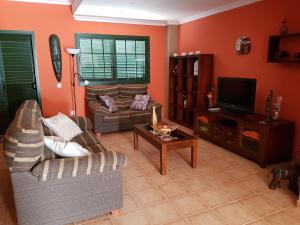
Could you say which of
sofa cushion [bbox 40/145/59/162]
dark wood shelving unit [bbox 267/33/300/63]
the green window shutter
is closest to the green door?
the green window shutter

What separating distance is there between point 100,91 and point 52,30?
4.94 feet

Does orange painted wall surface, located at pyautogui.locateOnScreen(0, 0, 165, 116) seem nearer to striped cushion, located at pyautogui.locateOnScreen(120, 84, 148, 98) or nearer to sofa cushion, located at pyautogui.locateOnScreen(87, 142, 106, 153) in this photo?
striped cushion, located at pyautogui.locateOnScreen(120, 84, 148, 98)

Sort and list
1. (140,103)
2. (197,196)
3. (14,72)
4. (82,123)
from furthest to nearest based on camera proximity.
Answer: (140,103) → (14,72) → (82,123) → (197,196)

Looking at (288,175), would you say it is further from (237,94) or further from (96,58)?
(96,58)

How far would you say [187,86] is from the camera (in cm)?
504

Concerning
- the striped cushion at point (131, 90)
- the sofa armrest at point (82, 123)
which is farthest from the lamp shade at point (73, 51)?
the sofa armrest at point (82, 123)

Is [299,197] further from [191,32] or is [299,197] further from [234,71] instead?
[191,32]

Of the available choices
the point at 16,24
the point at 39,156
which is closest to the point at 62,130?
the point at 39,156

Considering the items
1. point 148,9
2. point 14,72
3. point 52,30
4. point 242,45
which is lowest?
point 14,72

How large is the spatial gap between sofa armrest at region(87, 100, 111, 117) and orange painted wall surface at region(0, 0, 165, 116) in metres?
0.55

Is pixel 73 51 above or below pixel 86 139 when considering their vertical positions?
above

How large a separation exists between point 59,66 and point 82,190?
3.48m

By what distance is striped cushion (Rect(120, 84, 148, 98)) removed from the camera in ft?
17.3

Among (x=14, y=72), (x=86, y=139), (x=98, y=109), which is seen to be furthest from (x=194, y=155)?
(x=14, y=72)
